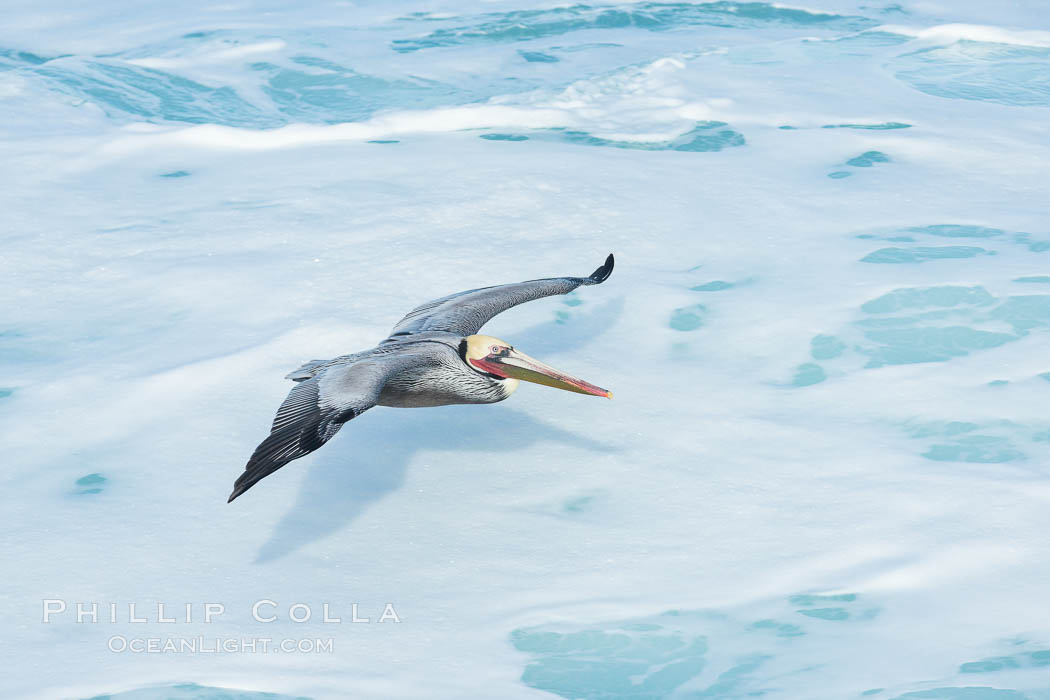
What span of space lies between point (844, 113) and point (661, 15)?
4171 millimetres

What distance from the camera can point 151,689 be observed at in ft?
14.4

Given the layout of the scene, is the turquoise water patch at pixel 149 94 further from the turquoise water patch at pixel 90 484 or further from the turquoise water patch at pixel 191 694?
the turquoise water patch at pixel 191 694

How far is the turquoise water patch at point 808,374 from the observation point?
6.77 m

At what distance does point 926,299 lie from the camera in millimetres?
7570

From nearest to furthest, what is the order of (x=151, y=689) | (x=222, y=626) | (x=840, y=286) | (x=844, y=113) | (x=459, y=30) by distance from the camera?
(x=151, y=689)
(x=222, y=626)
(x=840, y=286)
(x=844, y=113)
(x=459, y=30)

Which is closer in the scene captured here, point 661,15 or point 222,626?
point 222,626

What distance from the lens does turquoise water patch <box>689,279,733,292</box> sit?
7.80 metres

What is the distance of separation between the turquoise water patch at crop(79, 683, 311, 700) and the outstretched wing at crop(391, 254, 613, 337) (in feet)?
8.78

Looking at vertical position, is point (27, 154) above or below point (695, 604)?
above

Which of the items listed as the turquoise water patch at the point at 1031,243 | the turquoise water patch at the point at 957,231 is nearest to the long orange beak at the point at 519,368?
the turquoise water patch at the point at 957,231

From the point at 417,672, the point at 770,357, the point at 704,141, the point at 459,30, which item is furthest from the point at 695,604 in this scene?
the point at 459,30

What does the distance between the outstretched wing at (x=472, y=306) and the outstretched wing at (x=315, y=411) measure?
98 centimetres

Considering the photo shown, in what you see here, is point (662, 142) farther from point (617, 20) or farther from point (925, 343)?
point (617, 20)

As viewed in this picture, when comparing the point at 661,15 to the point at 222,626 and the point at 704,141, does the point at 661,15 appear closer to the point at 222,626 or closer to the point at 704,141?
the point at 704,141
